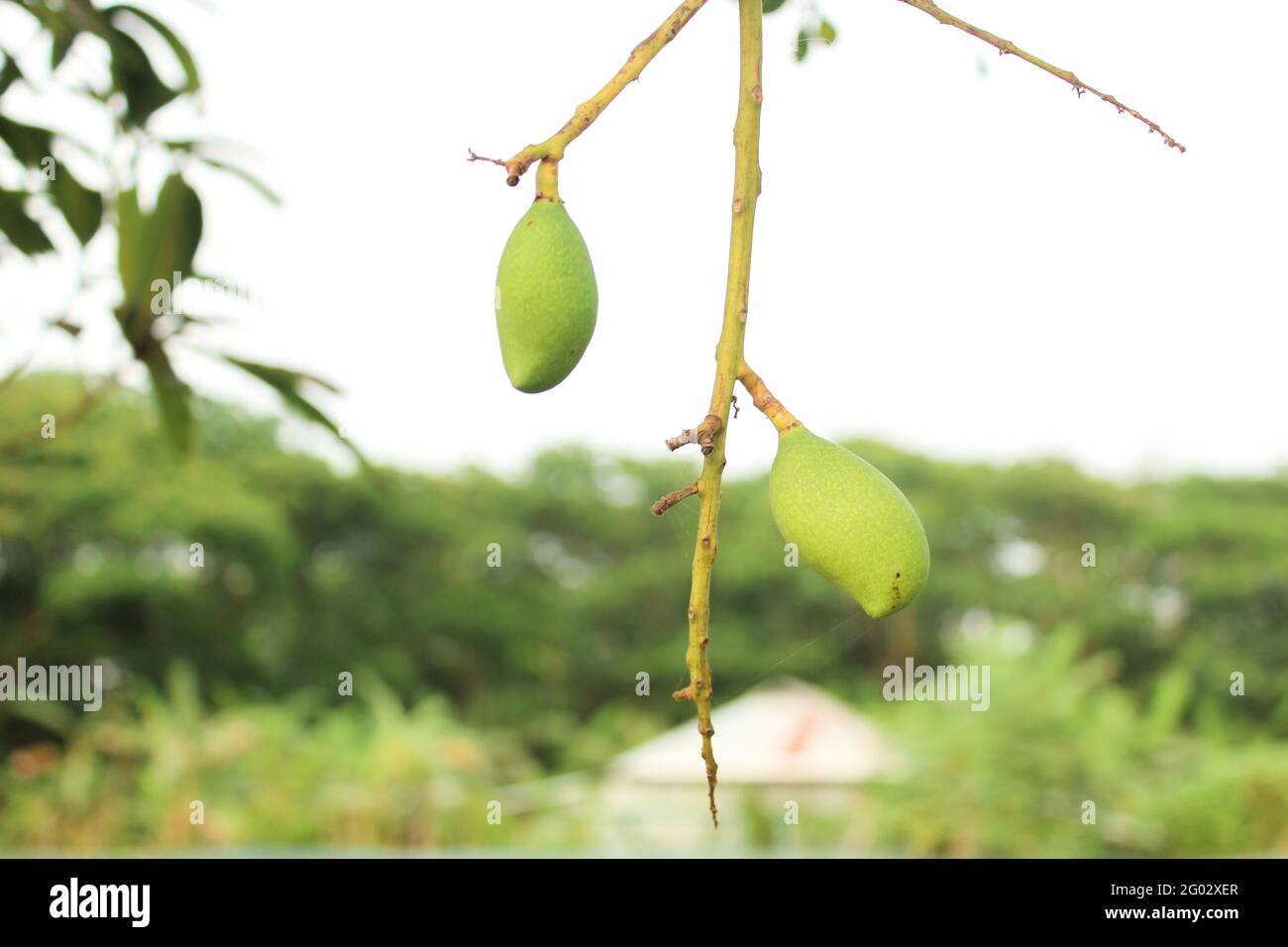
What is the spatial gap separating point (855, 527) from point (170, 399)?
1.19 meters

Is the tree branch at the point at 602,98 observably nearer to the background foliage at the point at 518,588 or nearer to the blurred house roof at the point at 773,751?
the blurred house roof at the point at 773,751

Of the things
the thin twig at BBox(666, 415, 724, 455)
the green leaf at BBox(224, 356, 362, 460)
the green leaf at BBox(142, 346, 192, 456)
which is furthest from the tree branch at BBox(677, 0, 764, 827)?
the green leaf at BBox(142, 346, 192, 456)

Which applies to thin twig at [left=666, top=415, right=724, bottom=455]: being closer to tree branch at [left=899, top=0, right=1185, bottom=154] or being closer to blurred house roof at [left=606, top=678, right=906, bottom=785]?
tree branch at [left=899, top=0, right=1185, bottom=154]

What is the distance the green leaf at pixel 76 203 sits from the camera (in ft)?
5.00

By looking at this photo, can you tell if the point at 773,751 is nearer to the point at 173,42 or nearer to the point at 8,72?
the point at 173,42

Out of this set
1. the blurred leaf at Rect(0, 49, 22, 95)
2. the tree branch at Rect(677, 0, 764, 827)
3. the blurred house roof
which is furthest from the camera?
the blurred house roof

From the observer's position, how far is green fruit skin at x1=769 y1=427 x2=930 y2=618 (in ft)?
1.77

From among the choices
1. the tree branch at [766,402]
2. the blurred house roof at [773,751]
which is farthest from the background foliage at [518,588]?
the tree branch at [766,402]

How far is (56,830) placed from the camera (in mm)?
6188

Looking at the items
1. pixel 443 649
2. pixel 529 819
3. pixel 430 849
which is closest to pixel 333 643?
pixel 443 649

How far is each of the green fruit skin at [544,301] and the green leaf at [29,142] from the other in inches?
43.4

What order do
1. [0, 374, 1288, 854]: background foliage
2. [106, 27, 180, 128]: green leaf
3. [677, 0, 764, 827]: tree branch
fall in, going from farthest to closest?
[0, 374, 1288, 854]: background foliage, [106, 27, 180, 128]: green leaf, [677, 0, 764, 827]: tree branch

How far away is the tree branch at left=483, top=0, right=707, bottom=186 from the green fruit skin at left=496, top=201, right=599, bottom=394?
2cm

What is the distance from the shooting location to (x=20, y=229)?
4.70 ft
